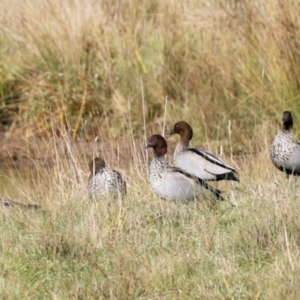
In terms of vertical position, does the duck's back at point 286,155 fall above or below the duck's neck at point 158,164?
above

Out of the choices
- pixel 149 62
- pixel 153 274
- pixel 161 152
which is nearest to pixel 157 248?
pixel 153 274

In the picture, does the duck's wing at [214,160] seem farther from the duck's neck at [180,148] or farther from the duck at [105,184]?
the duck at [105,184]

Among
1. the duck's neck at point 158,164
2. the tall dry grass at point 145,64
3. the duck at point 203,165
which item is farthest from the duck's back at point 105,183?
the tall dry grass at point 145,64

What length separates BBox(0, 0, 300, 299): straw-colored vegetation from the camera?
5.99 m

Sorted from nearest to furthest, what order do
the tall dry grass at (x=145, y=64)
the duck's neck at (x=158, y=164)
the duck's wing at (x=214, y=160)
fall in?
the duck's neck at (x=158, y=164) < the duck's wing at (x=214, y=160) < the tall dry grass at (x=145, y=64)

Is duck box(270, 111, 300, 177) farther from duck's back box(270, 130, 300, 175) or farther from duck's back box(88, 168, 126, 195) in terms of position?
duck's back box(88, 168, 126, 195)

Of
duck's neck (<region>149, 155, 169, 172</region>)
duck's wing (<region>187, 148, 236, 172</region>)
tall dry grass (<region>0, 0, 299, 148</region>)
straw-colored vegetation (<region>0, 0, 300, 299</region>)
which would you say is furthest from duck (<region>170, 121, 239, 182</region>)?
tall dry grass (<region>0, 0, 299, 148</region>)

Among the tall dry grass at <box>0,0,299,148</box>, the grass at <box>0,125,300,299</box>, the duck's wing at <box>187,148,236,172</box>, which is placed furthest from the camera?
the tall dry grass at <box>0,0,299,148</box>

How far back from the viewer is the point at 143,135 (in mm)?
12734

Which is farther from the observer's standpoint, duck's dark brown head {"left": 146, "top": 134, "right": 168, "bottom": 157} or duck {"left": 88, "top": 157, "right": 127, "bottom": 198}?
duck's dark brown head {"left": 146, "top": 134, "right": 168, "bottom": 157}

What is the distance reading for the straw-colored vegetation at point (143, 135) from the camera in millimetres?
5992

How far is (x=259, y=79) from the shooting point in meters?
11.8

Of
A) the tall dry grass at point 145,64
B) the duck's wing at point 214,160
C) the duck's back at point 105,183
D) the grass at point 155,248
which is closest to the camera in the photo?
the grass at point 155,248

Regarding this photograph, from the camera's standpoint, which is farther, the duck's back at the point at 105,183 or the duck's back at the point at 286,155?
the duck's back at the point at 286,155
